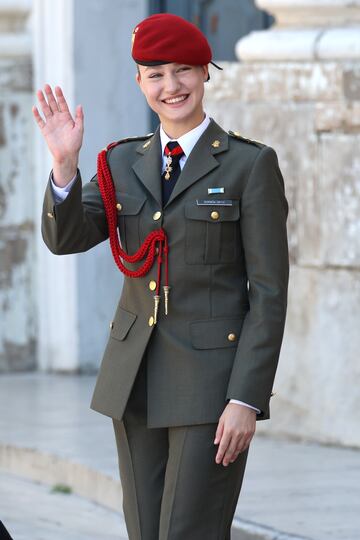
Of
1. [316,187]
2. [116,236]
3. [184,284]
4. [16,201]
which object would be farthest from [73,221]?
[16,201]

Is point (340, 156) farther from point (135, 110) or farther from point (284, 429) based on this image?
point (135, 110)

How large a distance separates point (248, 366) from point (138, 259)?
1.18ft

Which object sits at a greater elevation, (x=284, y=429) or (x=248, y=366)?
(x=248, y=366)

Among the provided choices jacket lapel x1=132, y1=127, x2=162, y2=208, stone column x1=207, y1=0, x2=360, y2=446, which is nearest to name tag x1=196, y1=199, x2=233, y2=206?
jacket lapel x1=132, y1=127, x2=162, y2=208

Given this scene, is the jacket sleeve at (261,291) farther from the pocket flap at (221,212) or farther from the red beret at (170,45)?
the red beret at (170,45)

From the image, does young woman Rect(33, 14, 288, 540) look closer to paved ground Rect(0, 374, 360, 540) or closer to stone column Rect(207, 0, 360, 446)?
paved ground Rect(0, 374, 360, 540)

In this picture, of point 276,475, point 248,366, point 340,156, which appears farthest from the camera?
→ point 340,156

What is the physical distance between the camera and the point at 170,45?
362cm

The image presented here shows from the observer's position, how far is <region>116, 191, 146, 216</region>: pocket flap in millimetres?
3730

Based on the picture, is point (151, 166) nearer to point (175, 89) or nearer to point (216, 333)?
point (175, 89)

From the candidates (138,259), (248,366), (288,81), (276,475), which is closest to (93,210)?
(138,259)

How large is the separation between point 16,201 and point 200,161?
5795mm

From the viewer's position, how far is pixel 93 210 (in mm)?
3754

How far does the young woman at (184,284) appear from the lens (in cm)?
359
